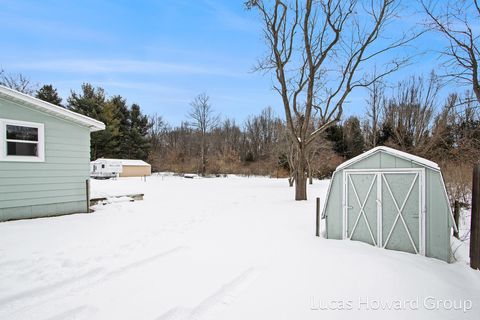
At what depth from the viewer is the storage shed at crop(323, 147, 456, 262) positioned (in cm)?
424

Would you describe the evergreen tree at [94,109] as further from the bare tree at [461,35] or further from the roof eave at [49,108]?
the bare tree at [461,35]

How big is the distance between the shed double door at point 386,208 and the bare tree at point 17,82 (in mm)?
31773

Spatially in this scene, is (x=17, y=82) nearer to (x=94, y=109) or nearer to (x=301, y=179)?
(x=94, y=109)

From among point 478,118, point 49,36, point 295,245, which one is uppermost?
point 49,36

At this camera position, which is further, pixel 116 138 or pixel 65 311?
pixel 116 138

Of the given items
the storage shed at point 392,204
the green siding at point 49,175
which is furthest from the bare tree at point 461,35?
the green siding at point 49,175

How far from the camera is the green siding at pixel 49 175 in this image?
621 centimetres

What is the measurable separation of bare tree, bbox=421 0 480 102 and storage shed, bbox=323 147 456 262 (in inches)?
189

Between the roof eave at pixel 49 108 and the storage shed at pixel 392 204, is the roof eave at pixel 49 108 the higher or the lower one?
the higher one

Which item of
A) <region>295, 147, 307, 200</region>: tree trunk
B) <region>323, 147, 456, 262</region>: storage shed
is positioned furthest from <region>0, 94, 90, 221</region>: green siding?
<region>295, 147, 307, 200</region>: tree trunk

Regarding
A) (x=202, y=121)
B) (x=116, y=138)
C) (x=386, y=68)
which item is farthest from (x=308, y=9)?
(x=116, y=138)

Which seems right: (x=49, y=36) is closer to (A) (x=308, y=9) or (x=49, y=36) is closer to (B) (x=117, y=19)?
(B) (x=117, y=19)

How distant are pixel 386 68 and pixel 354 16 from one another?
2.59 metres

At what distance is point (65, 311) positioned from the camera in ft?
8.22
